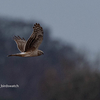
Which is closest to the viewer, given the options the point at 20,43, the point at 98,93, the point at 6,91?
the point at 20,43

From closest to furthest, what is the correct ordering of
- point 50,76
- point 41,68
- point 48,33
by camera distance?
point 50,76
point 41,68
point 48,33

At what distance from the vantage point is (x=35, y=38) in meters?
9.14

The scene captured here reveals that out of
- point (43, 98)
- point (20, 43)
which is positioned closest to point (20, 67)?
point (43, 98)

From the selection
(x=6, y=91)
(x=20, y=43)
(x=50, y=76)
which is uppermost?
(x=20, y=43)

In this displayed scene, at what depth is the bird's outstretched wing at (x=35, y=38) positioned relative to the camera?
9062 millimetres

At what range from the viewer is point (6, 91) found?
2628 cm

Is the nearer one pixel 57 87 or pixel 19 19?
pixel 57 87

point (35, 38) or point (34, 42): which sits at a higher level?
point (35, 38)

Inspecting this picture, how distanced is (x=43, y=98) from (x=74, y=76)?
8.30ft

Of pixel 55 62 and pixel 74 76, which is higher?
pixel 74 76

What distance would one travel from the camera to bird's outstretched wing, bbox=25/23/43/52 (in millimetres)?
9062

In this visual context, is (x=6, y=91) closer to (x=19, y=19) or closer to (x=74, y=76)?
(x=74, y=76)

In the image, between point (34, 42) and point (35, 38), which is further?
point (34, 42)

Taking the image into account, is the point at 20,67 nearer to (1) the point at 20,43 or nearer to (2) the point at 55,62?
(2) the point at 55,62
